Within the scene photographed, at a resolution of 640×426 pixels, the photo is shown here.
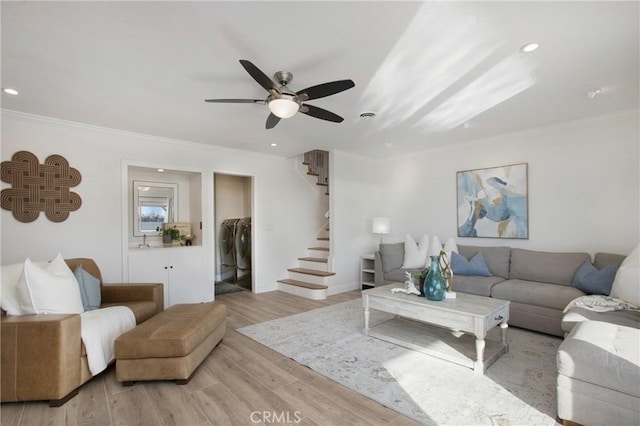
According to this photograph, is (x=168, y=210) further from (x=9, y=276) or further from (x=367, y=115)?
(x=367, y=115)

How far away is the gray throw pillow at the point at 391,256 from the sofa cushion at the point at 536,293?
5.00 ft

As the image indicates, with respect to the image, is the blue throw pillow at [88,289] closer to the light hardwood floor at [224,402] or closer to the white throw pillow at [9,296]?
the white throw pillow at [9,296]

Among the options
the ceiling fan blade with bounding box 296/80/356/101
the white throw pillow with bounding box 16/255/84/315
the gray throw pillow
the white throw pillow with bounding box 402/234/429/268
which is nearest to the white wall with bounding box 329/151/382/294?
the gray throw pillow

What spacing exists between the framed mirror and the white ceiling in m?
1.41

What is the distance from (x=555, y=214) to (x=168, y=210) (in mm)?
5867

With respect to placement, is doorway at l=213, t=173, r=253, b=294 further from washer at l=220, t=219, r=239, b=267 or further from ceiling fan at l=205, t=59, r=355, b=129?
ceiling fan at l=205, t=59, r=355, b=129

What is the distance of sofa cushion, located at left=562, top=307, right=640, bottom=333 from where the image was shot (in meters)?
2.44

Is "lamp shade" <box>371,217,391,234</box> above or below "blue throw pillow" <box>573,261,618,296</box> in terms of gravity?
above

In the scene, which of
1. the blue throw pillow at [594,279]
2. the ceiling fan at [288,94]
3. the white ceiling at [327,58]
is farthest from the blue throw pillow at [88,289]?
the blue throw pillow at [594,279]

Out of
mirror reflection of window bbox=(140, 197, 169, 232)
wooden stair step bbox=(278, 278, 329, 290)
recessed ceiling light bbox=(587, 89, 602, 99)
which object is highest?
recessed ceiling light bbox=(587, 89, 602, 99)

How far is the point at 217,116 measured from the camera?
3.49 m

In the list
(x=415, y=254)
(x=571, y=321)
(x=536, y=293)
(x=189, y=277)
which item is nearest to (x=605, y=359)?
(x=571, y=321)

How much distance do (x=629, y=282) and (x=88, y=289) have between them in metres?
5.10

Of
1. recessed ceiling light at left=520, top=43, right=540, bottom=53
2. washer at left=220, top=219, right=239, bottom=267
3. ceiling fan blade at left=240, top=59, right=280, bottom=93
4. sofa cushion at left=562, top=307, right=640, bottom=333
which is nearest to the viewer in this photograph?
ceiling fan blade at left=240, top=59, right=280, bottom=93
